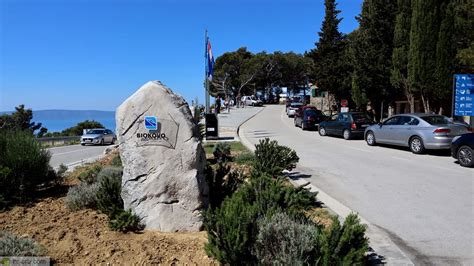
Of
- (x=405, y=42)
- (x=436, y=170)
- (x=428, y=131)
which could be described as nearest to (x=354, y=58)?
(x=405, y=42)

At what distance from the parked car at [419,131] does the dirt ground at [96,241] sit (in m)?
12.0

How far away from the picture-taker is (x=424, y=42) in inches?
786

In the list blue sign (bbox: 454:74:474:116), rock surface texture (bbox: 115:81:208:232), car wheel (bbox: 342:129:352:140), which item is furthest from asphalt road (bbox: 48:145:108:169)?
blue sign (bbox: 454:74:474:116)

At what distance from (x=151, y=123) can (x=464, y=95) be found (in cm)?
1577

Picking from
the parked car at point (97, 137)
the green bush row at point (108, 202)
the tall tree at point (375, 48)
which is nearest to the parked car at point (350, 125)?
the tall tree at point (375, 48)

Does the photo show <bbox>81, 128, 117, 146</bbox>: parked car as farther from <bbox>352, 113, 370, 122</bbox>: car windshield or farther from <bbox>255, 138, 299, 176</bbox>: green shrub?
<bbox>255, 138, 299, 176</bbox>: green shrub

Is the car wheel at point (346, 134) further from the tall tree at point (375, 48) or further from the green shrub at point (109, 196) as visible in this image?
the green shrub at point (109, 196)

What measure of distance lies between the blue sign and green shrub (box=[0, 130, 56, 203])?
16.2m

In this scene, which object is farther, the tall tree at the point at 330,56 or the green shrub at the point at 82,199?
the tall tree at the point at 330,56

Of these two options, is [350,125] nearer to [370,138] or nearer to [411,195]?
[370,138]

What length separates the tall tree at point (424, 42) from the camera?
1966 cm

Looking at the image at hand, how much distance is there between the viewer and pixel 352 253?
3.45 m

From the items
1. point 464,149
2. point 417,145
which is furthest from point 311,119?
point 464,149

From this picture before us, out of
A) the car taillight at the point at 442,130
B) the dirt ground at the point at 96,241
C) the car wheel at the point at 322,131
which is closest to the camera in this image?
the dirt ground at the point at 96,241
